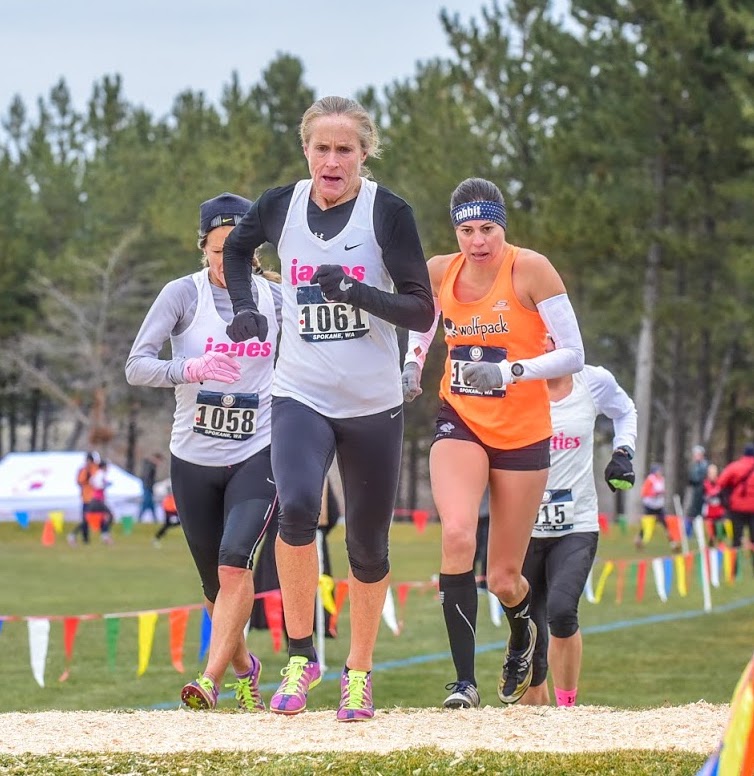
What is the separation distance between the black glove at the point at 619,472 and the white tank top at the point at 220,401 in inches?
70.3

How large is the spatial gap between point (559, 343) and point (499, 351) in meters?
0.27

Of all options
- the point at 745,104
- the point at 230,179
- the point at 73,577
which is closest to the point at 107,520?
the point at 73,577

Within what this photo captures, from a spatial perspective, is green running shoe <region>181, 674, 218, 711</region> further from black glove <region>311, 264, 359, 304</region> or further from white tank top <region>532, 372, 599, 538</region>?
white tank top <region>532, 372, 599, 538</region>

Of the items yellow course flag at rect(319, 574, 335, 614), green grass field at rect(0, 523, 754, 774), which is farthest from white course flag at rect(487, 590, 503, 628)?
yellow course flag at rect(319, 574, 335, 614)

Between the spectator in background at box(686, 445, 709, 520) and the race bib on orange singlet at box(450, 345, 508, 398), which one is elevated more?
the race bib on orange singlet at box(450, 345, 508, 398)

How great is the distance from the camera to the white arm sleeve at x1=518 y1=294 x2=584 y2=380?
693 cm

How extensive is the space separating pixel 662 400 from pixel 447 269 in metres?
54.7

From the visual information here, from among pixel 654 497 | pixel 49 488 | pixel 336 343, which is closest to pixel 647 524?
pixel 654 497

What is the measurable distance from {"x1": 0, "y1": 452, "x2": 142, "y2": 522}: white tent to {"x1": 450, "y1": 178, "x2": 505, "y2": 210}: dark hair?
35088 millimetres

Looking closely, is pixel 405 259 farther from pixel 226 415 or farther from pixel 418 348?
pixel 226 415

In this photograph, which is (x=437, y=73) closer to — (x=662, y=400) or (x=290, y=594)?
(x=662, y=400)

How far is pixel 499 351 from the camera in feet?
23.2

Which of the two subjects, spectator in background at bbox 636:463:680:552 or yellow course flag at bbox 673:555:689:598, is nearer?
yellow course flag at bbox 673:555:689:598

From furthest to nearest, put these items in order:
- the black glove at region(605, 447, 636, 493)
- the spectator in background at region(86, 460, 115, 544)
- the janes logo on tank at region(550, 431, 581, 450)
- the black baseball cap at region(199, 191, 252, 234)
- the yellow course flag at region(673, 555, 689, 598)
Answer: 1. the spectator in background at region(86, 460, 115, 544)
2. the yellow course flag at region(673, 555, 689, 598)
3. the janes logo on tank at region(550, 431, 581, 450)
4. the black glove at region(605, 447, 636, 493)
5. the black baseball cap at region(199, 191, 252, 234)
